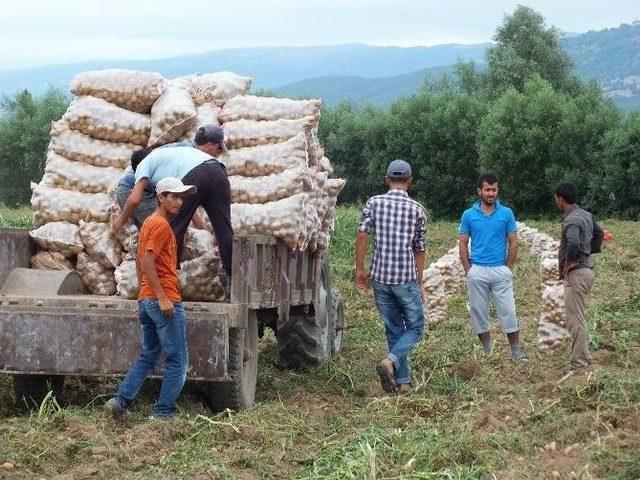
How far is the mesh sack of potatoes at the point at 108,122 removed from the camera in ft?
29.4

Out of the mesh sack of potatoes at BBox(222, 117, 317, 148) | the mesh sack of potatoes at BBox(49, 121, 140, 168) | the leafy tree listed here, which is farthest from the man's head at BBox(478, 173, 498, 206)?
the leafy tree

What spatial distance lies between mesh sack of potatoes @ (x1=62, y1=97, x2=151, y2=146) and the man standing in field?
3.60 m

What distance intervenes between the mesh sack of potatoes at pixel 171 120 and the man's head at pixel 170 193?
1.43 metres

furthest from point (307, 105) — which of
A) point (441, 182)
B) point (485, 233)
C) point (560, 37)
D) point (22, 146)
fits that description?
point (560, 37)

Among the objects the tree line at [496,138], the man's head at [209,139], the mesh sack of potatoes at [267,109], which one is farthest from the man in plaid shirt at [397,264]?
the tree line at [496,138]

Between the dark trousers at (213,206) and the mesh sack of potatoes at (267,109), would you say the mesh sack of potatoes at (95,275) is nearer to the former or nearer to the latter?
the dark trousers at (213,206)

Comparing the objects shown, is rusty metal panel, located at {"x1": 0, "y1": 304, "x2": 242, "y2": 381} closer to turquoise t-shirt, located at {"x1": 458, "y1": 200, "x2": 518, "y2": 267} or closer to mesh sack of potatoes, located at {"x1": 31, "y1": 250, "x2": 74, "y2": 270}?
mesh sack of potatoes, located at {"x1": 31, "y1": 250, "x2": 74, "y2": 270}

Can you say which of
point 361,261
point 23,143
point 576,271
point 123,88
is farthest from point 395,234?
point 23,143

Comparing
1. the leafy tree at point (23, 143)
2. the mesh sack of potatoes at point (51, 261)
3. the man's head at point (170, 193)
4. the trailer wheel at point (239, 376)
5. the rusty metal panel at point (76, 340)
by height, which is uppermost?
the man's head at point (170, 193)

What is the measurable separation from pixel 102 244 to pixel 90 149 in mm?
893

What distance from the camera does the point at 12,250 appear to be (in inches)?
345

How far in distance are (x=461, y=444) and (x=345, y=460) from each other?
30.7 inches

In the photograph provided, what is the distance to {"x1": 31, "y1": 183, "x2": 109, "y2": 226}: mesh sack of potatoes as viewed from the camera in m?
8.73

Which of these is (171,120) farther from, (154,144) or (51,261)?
(51,261)
